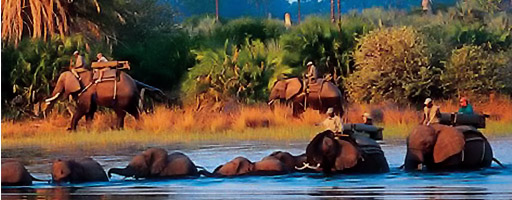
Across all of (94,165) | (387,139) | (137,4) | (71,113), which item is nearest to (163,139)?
(387,139)

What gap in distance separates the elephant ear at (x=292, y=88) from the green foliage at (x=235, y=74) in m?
2.28

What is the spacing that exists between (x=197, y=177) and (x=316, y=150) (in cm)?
152

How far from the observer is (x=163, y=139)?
2467 cm

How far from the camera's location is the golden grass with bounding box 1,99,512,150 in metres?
24.5

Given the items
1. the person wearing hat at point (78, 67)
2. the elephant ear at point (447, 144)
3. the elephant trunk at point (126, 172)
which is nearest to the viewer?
the elephant trunk at point (126, 172)

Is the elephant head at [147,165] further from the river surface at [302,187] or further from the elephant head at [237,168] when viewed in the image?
the elephant head at [237,168]

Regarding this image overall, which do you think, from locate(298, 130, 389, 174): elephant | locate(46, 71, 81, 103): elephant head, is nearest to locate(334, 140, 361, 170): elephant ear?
locate(298, 130, 389, 174): elephant

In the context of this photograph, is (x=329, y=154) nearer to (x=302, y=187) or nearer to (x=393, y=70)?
(x=302, y=187)

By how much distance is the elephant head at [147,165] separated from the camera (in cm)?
1703

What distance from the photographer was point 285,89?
2964cm

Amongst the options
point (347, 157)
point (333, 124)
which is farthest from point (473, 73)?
point (347, 157)

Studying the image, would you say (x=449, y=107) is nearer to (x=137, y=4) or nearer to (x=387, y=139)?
(x=387, y=139)

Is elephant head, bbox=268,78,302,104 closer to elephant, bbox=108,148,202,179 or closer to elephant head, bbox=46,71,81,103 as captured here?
elephant head, bbox=46,71,81,103

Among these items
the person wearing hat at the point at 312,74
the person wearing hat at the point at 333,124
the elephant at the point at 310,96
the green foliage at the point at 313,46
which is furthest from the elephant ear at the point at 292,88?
the person wearing hat at the point at 333,124
